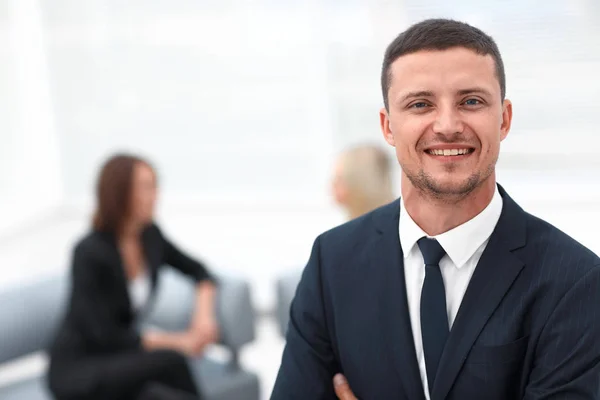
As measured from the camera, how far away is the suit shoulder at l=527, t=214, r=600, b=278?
0.95 meters

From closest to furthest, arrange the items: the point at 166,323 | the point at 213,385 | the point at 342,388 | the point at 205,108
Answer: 1. the point at 342,388
2. the point at 213,385
3. the point at 166,323
4. the point at 205,108

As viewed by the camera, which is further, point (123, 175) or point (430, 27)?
point (123, 175)

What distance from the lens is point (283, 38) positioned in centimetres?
403

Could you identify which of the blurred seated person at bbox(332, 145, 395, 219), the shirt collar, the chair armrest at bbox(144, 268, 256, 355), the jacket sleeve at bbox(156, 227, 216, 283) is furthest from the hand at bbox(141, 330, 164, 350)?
the shirt collar

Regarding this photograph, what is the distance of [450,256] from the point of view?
1.03m

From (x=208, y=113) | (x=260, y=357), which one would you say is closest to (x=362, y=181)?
(x=260, y=357)

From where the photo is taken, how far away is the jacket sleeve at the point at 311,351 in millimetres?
1133

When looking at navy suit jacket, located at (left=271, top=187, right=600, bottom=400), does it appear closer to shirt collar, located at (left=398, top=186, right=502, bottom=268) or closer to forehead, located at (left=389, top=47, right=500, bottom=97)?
shirt collar, located at (left=398, top=186, right=502, bottom=268)

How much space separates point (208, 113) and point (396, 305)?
3.35 meters

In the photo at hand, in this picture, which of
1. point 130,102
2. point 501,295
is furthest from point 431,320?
point 130,102

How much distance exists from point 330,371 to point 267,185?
124 inches

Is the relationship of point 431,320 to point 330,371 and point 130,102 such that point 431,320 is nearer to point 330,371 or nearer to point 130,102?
point 330,371

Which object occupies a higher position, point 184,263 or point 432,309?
point 432,309

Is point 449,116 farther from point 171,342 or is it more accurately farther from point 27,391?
point 27,391
